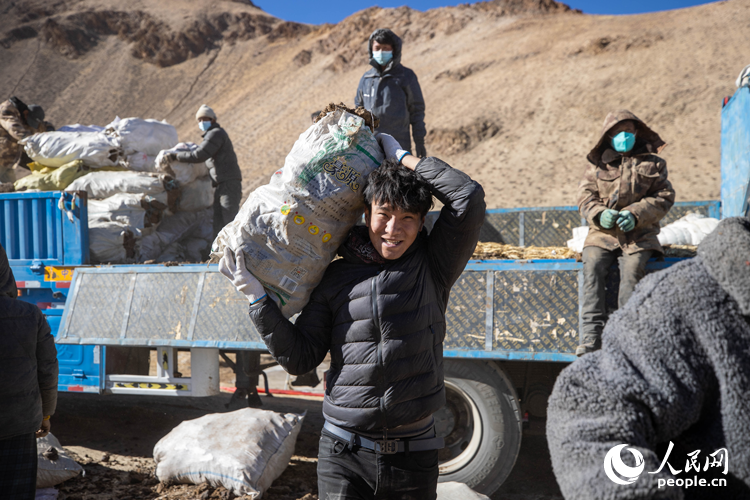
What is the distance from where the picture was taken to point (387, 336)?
1.94 meters

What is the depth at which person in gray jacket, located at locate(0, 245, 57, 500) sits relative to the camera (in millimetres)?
2516

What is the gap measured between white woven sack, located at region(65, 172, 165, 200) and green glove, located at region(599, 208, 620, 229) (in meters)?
4.00

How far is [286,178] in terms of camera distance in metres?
2.16

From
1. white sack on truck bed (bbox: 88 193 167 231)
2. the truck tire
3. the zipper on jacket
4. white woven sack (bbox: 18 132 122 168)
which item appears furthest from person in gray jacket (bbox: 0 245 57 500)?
white woven sack (bbox: 18 132 122 168)

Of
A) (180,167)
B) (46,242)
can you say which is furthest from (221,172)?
(46,242)

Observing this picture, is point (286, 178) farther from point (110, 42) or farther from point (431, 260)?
point (110, 42)

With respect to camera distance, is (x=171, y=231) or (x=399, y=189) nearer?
(x=399, y=189)

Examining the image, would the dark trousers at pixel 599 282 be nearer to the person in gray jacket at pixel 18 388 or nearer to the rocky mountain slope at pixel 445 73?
the person in gray jacket at pixel 18 388

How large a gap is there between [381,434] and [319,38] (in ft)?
147

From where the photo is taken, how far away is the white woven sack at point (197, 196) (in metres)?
5.82

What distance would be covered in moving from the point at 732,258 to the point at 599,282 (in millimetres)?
2364

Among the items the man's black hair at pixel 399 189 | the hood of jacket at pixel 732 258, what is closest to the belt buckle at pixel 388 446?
the man's black hair at pixel 399 189

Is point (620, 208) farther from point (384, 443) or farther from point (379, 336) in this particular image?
point (384, 443)

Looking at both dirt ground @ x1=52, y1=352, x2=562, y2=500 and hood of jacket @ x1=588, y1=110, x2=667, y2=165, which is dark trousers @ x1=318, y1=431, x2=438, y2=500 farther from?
hood of jacket @ x1=588, y1=110, x2=667, y2=165
